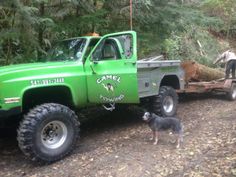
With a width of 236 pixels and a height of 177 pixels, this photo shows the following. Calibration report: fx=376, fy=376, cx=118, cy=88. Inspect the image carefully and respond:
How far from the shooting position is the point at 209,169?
556 cm

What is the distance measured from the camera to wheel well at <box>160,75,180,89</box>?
943 cm

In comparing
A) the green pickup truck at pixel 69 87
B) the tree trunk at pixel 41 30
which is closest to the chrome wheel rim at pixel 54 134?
the green pickup truck at pixel 69 87

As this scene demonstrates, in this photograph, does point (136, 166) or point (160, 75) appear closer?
point (136, 166)

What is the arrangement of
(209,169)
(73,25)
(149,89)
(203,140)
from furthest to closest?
(73,25) → (149,89) → (203,140) → (209,169)

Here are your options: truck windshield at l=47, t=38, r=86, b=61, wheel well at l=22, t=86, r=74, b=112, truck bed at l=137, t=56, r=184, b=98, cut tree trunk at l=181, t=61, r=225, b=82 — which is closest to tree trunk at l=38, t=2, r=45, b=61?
truck windshield at l=47, t=38, r=86, b=61

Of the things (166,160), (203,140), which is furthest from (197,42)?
(166,160)

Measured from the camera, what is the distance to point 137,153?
648 cm

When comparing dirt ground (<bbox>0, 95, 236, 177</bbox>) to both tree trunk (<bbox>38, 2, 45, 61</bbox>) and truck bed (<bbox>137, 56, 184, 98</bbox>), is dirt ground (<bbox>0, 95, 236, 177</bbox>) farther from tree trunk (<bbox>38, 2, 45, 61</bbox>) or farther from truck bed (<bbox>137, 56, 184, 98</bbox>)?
tree trunk (<bbox>38, 2, 45, 61</bbox>)

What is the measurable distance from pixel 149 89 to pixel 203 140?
1.81 metres

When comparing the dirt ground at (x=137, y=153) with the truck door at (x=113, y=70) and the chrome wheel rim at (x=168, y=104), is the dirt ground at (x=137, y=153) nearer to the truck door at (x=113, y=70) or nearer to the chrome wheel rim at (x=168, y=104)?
the chrome wheel rim at (x=168, y=104)

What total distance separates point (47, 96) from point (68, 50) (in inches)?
46.1

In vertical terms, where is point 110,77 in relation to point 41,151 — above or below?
above

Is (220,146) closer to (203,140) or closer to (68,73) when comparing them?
(203,140)

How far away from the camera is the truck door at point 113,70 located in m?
7.17
